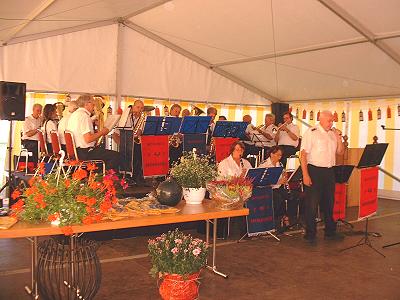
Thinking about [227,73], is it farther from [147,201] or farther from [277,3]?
[147,201]

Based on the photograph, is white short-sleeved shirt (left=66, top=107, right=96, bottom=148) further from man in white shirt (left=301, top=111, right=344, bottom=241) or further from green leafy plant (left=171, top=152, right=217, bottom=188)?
man in white shirt (left=301, top=111, right=344, bottom=241)

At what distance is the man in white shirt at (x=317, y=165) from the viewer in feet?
20.3

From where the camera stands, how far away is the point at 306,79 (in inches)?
429

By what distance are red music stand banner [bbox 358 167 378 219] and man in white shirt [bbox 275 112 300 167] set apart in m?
3.53

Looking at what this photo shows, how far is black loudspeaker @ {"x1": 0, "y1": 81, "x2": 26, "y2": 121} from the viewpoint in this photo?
7.12 meters

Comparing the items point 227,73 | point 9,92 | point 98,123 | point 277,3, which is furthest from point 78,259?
point 227,73

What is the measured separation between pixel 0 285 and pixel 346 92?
29.1ft

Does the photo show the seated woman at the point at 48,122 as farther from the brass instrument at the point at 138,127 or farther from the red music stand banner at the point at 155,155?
the red music stand banner at the point at 155,155

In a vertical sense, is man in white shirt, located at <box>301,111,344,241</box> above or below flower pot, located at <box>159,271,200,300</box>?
above

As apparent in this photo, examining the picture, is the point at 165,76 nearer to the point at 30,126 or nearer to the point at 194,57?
the point at 194,57

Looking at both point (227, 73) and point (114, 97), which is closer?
point (114, 97)

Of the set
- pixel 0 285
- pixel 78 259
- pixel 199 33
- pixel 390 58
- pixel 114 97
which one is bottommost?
pixel 0 285

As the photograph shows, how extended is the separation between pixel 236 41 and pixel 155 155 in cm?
365

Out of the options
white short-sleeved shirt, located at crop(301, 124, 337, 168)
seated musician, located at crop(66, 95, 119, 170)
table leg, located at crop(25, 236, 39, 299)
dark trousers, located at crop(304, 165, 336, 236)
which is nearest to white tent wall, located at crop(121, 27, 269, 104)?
seated musician, located at crop(66, 95, 119, 170)
